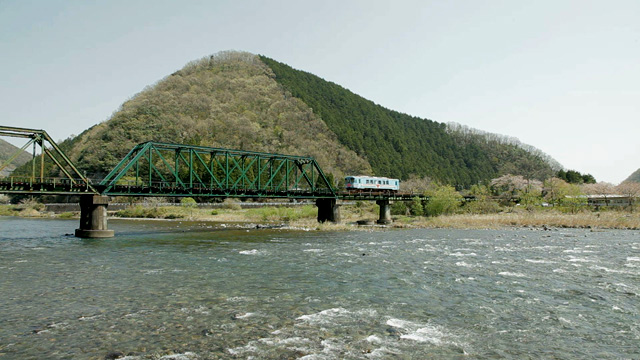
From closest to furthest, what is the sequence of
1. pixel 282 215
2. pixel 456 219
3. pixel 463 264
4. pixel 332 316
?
pixel 332 316
pixel 463 264
pixel 456 219
pixel 282 215

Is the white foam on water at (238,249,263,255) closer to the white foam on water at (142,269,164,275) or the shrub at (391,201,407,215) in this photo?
the white foam on water at (142,269,164,275)

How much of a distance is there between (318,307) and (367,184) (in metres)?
66.1

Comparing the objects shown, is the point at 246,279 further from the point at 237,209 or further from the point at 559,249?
the point at 237,209

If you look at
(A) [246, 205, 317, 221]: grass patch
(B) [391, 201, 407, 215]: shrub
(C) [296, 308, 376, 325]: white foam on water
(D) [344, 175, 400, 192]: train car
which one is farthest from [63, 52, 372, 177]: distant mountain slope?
(C) [296, 308, 376, 325]: white foam on water

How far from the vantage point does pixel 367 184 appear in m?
79.0

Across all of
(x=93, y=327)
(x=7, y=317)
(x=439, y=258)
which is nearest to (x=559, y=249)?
(x=439, y=258)

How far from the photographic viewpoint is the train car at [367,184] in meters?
76.4

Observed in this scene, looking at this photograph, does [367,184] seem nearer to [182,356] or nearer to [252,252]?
[252,252]

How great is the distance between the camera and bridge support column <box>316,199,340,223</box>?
208ft

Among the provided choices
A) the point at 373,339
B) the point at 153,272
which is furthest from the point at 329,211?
the point at 373,339

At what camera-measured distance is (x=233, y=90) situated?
645ft

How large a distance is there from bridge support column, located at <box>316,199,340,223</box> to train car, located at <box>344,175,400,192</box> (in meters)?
12.5

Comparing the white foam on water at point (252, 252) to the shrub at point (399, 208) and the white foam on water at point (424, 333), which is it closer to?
the white foam on water at point (424, 333)

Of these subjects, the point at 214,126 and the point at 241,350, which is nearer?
the point at 241,350
